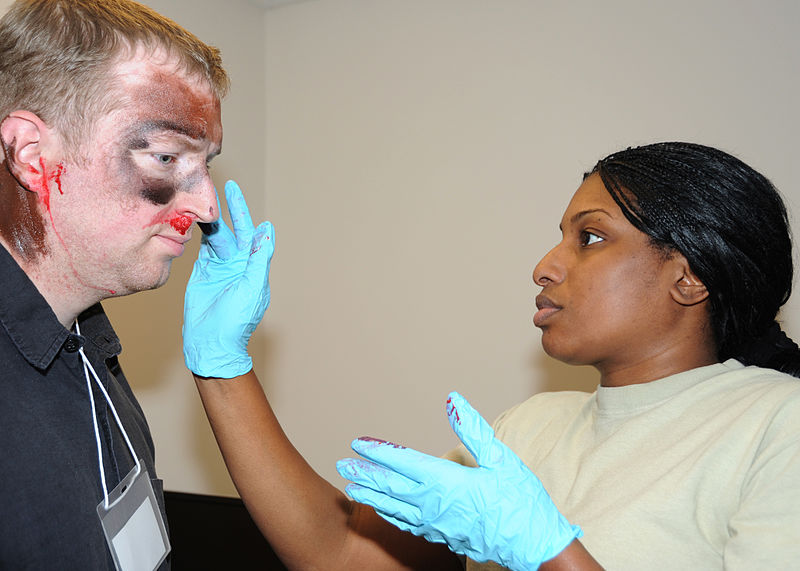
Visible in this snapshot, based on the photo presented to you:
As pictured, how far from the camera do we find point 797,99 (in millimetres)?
2021

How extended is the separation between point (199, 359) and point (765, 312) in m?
1.10

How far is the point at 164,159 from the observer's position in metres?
1.09

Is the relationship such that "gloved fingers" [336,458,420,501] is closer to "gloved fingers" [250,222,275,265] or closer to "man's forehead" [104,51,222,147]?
"gloved fingers" [250,222,275,265]

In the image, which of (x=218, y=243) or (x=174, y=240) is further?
(x=218, y=243)

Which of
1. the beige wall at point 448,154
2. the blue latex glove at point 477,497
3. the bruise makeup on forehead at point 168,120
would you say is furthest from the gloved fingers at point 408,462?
the beige wall at point 448,154

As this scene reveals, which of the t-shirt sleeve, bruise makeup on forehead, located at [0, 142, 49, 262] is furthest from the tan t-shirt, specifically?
bruise makeup on forehead, located at [0, 142, 49, 262]

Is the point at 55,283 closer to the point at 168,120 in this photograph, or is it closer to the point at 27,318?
the point at 27,318

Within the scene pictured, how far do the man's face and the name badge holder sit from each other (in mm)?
158

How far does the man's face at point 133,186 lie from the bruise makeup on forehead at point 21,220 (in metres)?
0.02

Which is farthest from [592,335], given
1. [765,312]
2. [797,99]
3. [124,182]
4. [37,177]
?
[797,99]

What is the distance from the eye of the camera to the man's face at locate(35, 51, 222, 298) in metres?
1.01

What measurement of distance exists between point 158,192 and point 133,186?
0.13 feet

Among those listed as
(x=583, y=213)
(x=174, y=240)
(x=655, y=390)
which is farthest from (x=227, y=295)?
(x=655, y=390)

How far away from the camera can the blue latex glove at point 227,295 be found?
1354 millimetres
